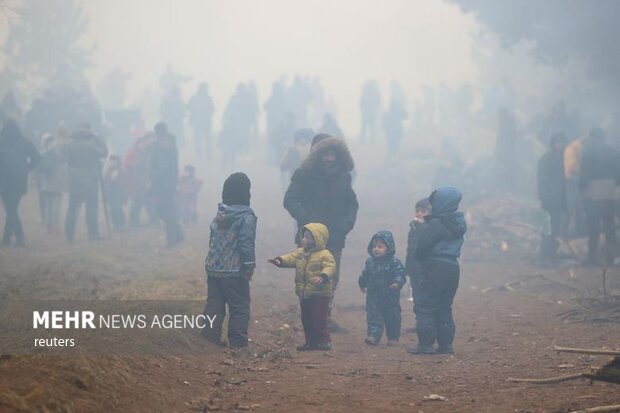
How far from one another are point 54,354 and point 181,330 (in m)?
2.02

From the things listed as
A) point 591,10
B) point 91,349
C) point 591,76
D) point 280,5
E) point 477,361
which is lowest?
point 477,361

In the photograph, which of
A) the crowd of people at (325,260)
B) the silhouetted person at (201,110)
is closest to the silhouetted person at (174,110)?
the silhouetted person at (201,110)

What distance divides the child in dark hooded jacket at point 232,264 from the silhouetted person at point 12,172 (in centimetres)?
919

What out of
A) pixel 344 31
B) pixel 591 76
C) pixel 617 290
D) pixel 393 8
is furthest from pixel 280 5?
pixel 617 290

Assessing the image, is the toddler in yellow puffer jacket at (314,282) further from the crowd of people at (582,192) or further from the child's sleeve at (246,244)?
the crowd of people at (582,192)

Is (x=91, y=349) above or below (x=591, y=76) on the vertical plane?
below

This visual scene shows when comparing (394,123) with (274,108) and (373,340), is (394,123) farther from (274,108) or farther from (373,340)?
(373,340)

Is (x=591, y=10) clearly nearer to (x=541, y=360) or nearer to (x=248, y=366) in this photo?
(x=541, y=360)

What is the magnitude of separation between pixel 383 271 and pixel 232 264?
2237mm

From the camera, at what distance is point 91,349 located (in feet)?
18.7

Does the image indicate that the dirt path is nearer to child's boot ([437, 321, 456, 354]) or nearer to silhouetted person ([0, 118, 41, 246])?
child's boot ([437, 321, 456, 354])

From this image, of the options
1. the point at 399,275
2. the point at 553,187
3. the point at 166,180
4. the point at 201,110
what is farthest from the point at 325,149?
the point at 201,110

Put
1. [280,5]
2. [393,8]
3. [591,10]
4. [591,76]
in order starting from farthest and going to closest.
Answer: [280,5] < [393,8] < [591,76] < [591,10]

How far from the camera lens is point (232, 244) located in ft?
24.1
